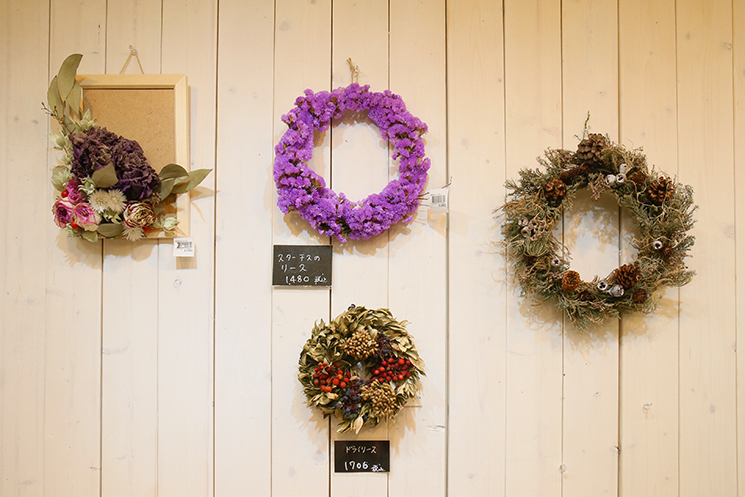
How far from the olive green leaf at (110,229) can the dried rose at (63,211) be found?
0.08 metres

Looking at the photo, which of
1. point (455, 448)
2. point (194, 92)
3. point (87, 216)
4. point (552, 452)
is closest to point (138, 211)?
point (87, 216)

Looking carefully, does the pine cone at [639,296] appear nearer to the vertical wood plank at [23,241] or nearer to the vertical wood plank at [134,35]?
the vertical wood plank at [134,35]

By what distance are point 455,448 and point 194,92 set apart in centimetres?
132

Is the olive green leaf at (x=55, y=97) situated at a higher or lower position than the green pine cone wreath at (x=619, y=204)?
higher

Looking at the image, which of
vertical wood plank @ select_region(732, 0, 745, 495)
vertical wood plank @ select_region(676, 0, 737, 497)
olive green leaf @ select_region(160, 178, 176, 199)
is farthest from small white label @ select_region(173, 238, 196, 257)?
vertical wood plank @ select_region(732, 0, 745, 495)

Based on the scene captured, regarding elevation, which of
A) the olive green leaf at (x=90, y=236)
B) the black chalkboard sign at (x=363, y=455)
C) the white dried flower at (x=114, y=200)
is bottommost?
the black chalkboard sign at (x=363, y=455)

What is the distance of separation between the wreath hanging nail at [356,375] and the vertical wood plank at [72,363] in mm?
648

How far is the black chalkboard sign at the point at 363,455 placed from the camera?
4.28ft

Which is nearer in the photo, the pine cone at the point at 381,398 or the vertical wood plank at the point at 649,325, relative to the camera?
the pine cone at the point at 381,398

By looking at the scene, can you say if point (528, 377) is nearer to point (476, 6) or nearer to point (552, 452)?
point (552, 452)

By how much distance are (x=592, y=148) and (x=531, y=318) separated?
0.51 meters

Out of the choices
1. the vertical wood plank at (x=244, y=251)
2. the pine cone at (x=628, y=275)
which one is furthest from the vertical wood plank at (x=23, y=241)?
the pine cone at (x=628, y=275)

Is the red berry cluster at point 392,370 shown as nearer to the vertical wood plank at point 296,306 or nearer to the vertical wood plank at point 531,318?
the vertical wood plank at point 296,306

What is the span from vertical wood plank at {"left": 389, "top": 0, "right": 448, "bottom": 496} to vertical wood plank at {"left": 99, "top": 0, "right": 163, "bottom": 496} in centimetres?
71
